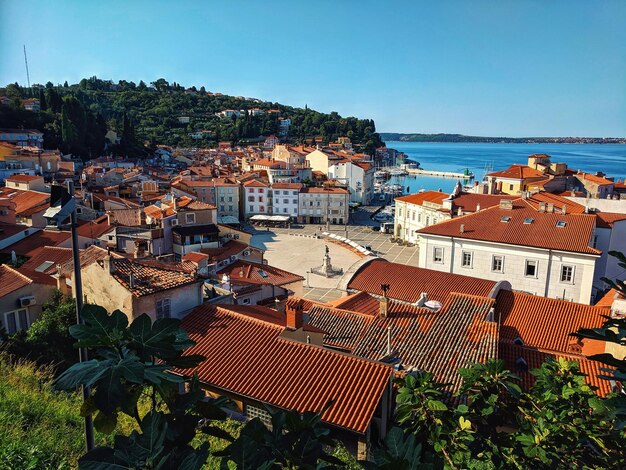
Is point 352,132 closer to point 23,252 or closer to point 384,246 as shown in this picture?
point 384,246

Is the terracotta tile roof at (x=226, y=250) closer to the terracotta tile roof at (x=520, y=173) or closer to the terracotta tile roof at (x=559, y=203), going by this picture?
the terracotta tile roof at (x=559, y=203)

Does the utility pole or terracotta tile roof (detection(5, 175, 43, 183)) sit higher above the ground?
the utility pole

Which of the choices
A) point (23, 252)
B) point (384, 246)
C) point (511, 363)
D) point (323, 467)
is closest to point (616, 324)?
point (323, 467)

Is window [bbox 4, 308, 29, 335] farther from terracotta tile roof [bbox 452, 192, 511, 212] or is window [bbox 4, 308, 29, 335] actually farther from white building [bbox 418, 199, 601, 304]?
terracotta tile roof [bbox 452, 192, 511, 212]

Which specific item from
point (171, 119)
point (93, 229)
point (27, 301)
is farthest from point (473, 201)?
point (171, 119)

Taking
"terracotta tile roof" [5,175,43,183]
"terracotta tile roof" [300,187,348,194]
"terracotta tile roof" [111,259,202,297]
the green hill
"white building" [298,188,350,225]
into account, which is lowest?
"white building" [298,188,350,225]

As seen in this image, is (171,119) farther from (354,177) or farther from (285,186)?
Answer: (285,186)

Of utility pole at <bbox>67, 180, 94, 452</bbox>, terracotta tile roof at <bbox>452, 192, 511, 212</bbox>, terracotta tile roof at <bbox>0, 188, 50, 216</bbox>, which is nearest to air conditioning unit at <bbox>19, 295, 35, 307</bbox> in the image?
utility pole at <bbox>67, 180, 94, 452</bbox>
